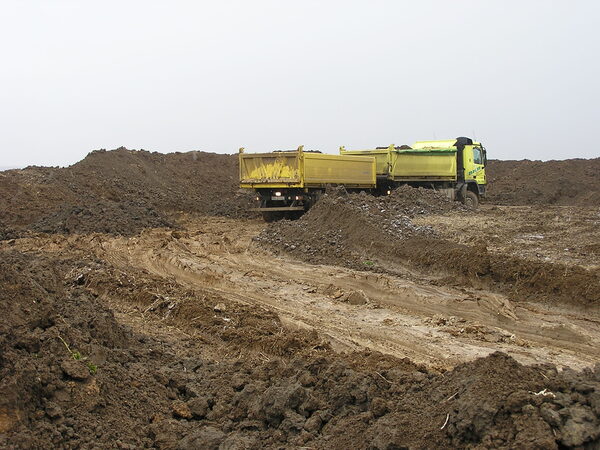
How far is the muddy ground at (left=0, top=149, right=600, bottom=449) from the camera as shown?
4449mm

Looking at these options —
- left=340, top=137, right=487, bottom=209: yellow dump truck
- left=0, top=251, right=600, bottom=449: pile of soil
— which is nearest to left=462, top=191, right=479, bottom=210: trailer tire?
left=340, top=137, right=487, bottom=209: yellow dump truck

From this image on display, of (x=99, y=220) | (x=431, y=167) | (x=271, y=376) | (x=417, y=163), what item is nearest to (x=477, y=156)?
(x=431, y=167)

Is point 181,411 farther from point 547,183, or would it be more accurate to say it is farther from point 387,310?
point 547,183

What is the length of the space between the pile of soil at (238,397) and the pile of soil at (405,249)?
475 cm

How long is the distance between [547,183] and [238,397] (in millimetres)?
34032

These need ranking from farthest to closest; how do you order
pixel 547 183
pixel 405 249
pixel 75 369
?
pixel 547 183, pixel 405 249, pixel 75 369

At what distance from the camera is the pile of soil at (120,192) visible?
19.0 m

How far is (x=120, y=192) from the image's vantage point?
25.8 metres

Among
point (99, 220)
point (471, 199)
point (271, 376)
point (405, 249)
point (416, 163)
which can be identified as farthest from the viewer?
point (471, 199)

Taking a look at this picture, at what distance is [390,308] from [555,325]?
8.25 ft

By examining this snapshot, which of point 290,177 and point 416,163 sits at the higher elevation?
point 416,163

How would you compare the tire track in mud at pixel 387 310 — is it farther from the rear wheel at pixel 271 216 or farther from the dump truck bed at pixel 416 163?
the dump truck bed at pixel 416 163

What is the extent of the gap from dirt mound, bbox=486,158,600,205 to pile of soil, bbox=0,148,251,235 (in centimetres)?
1497

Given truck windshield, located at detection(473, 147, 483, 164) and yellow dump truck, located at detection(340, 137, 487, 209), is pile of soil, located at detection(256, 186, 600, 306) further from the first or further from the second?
truck windshield, located at detection(473, 147, 483, 164)
